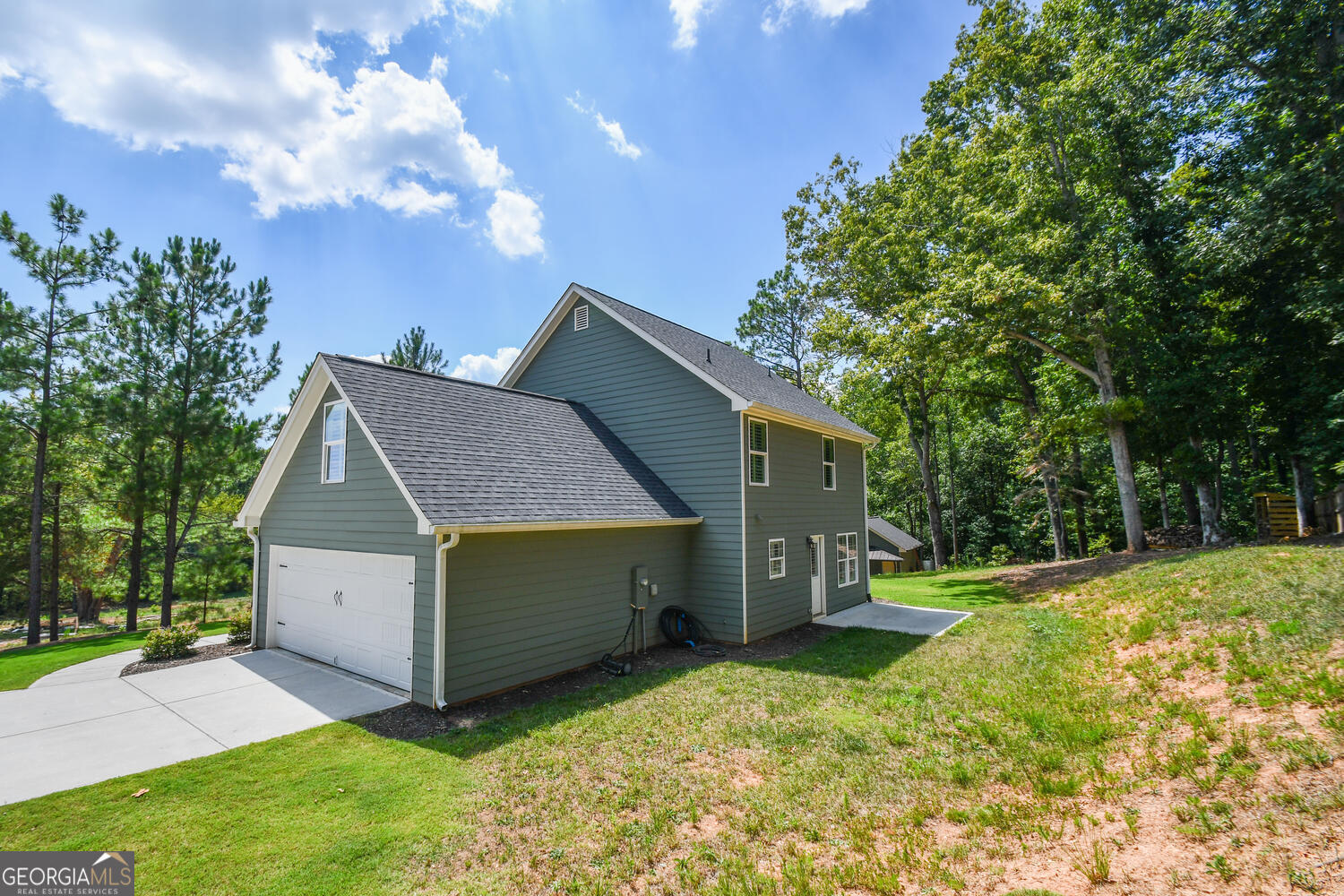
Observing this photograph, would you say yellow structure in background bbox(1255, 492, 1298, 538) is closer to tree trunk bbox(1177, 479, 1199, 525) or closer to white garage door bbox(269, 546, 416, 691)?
tree trunk bbox(1177, 479, 1199, 525)

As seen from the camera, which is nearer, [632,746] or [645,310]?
[632,746]

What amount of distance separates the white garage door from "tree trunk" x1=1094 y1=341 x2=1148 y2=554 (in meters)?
19.7

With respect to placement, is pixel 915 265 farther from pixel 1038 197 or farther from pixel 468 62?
pixel 468 62

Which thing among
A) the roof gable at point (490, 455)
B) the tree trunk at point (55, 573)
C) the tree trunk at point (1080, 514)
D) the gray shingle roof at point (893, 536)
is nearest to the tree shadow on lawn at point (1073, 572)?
the tree trunk at point (1080, 514)

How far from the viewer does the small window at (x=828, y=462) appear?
1482cm

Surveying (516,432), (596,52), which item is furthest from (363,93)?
(516,432)

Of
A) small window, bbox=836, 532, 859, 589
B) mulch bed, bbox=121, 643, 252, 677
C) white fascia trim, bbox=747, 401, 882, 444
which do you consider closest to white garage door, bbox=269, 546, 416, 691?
mulch bed, bbox=121, 643, 252, 677

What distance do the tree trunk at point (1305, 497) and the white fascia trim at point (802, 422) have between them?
10439 mm

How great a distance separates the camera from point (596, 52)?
11.3 m

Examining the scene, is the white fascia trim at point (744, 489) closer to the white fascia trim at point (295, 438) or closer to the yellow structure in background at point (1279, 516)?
the white fascia trim at point (295, 438)

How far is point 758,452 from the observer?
1176 cm

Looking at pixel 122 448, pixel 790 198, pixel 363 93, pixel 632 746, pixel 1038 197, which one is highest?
pixel 790 198

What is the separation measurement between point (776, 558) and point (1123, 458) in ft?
43.2

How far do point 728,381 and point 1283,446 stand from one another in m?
14.7
